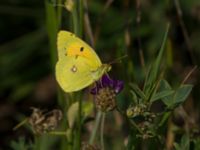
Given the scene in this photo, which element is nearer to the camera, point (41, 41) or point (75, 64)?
point (75, 64)

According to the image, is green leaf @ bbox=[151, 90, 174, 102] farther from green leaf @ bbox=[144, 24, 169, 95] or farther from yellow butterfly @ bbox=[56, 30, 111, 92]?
yellow butterfly @ bbox=[56, 30, 111, 92]

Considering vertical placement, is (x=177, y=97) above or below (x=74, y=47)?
below

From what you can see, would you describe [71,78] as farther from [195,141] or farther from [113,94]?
[195,141]

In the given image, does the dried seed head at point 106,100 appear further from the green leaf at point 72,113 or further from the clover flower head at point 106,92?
the green leaf at point 72,113

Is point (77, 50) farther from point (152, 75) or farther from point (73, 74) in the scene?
point (152, 75)

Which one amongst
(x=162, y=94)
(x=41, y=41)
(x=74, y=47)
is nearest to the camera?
(x=162, y=94)

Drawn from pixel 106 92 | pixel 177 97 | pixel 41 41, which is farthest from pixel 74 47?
pixel 41 41
